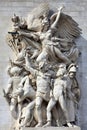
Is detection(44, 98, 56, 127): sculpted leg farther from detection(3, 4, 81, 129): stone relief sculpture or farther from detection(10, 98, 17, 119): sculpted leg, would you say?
detection(10, 98, 17, 119): sculpted leg

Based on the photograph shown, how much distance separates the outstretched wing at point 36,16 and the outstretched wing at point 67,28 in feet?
0.80

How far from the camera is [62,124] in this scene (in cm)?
1138

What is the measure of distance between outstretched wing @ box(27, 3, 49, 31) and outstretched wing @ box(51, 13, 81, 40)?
9.6 inches

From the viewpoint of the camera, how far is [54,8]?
40.0ft

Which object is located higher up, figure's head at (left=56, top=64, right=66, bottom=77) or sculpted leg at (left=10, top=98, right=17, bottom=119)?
figure's head at (left=56, top=64, right=66, bottom=77)

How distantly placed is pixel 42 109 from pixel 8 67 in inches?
40.5

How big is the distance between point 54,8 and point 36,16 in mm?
476

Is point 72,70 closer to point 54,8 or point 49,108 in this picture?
point 49,108

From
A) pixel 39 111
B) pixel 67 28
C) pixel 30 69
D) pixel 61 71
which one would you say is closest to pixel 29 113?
pixel 39 111

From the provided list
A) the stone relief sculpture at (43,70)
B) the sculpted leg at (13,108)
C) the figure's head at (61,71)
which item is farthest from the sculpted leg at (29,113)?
the figure's head at (61,71)

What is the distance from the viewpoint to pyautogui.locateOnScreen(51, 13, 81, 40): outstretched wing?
1196 cm

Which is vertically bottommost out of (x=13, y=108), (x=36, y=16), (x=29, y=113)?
(x=29, y=113)

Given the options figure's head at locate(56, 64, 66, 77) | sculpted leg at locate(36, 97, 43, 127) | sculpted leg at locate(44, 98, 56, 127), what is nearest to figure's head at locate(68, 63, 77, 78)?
figure's head at locate(56, 64, 66, 77)

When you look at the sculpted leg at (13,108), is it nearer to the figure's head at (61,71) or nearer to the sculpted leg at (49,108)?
the sculpted leg at (49,108)
